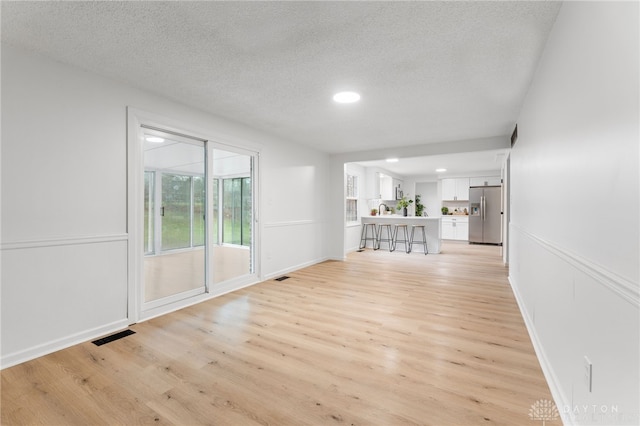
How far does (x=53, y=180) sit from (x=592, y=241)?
354 cm

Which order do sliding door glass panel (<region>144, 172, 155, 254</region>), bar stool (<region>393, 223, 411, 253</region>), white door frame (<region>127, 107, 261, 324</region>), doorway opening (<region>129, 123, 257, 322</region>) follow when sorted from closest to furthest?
1. white door frame (<region>127, 107, 261, 324</region>)
2. doorway opening (<region>129, 123, 257, 322</region>)
3. sliding door glass panel (<region>144, 172, 155, 254</region>)
4. bar stool (<region>393, 223, 411, 253</region>)

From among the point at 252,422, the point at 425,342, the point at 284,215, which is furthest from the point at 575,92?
the point at 284,215

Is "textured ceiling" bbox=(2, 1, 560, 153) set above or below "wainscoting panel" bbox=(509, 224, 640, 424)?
above

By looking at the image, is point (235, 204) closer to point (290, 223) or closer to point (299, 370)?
point (290, 223)

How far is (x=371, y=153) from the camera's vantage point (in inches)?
240

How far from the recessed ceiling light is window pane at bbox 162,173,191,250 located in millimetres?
2032

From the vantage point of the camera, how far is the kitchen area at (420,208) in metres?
7.98

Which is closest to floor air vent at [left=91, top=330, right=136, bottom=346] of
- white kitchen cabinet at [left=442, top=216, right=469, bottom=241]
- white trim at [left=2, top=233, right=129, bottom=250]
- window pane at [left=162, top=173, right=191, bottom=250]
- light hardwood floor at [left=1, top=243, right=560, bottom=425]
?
light hardwood floor at [left=1, top=243, right=560, bottom=425]

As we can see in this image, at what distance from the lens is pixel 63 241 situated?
248cm

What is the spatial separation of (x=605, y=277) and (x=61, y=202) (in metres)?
3.51

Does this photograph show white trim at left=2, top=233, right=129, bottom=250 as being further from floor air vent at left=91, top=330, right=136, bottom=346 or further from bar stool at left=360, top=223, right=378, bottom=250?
bar stool at left=360, top=223, right=378, bottom=250

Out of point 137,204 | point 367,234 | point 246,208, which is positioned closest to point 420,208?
point 367,234

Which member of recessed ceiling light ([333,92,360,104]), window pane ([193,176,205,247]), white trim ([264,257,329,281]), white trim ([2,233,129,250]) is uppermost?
recessed ceiling light ([333,92,360,104])

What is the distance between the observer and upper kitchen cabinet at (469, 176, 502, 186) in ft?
31.3
